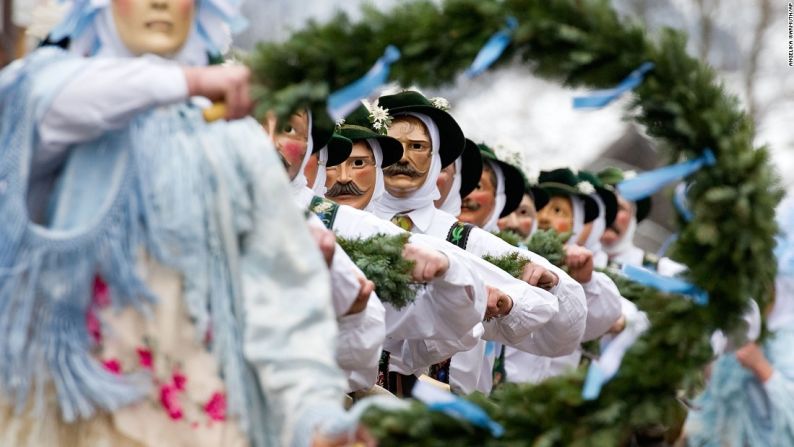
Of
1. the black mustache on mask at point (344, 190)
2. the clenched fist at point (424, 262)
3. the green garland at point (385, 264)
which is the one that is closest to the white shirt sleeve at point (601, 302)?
the black mustache on mask at point (344, 190)

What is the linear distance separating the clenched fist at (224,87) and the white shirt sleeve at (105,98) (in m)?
0.03

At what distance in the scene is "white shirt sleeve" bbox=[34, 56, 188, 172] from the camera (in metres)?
4.02

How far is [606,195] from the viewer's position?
39.8 ft

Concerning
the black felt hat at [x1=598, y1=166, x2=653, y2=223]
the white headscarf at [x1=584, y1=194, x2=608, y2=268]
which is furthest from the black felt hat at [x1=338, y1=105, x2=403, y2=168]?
the black felt hat at [x1=598, y1=166, x2=653, y2=223]

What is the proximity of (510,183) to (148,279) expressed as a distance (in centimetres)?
598

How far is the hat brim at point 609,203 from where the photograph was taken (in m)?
12.1

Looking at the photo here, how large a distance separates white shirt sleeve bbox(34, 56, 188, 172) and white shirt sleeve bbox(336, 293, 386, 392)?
1544 millimetres

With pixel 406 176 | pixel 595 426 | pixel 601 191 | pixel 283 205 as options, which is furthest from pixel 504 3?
pixel 601 191

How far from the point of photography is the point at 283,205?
4.16 meters

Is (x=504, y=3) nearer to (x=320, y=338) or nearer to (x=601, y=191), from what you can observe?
(x=320, y=338)

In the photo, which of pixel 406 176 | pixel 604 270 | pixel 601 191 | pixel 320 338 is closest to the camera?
pixel 320 338

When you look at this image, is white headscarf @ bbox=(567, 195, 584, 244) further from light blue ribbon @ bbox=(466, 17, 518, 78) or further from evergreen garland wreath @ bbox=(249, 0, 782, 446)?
light blue ribbon @ bbox=(466, 17, 518, 78)

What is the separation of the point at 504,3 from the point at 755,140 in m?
0.80

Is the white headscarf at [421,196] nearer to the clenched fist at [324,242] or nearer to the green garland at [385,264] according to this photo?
the green garland at [385,264]
